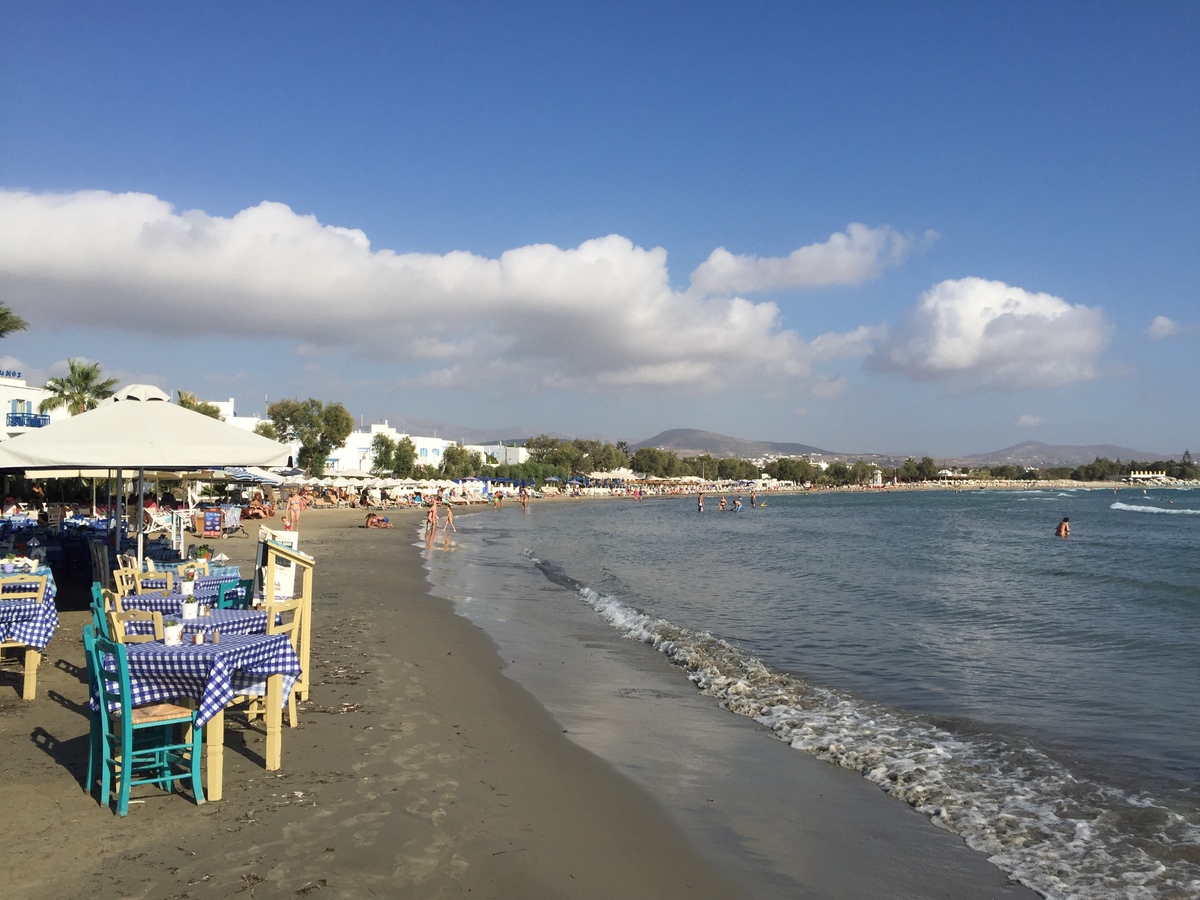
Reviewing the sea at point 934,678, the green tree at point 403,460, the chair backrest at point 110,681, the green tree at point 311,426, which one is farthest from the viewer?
the green tree at point 403,460

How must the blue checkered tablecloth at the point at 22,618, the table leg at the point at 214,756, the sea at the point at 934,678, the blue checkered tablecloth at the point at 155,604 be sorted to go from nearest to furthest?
1. the table leg at the point at 214,756
2. the sea at the point at 934,678
3. the blue checkered tablecloth at the point at 155,604
4. the blue checkered tablecloth at the point at 22,618

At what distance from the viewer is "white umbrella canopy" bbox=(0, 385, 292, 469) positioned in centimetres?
732

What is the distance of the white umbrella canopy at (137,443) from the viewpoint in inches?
288

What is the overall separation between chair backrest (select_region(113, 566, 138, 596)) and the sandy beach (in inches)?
33.4

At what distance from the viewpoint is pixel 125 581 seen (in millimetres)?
7543

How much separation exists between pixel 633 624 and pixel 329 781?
874 cm

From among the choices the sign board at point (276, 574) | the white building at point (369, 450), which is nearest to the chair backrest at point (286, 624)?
the sign board at point (276, 574)

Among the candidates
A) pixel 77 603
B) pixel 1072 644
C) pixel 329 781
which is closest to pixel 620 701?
pixel 329 781

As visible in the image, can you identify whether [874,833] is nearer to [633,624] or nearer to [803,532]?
[633,624]

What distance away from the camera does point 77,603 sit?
11195 millimetres

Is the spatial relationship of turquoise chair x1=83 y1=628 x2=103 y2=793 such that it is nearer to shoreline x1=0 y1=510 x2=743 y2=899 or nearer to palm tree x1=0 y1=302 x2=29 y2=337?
shoreline x1=0 y1=510 x2=743 y2=899

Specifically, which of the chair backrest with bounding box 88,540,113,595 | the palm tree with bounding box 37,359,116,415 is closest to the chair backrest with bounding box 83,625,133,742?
the chair backrest with bounding box 88,540,113,595

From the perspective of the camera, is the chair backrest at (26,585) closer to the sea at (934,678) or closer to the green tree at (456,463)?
the sea at (934,678)

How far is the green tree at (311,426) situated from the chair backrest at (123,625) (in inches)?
2459
